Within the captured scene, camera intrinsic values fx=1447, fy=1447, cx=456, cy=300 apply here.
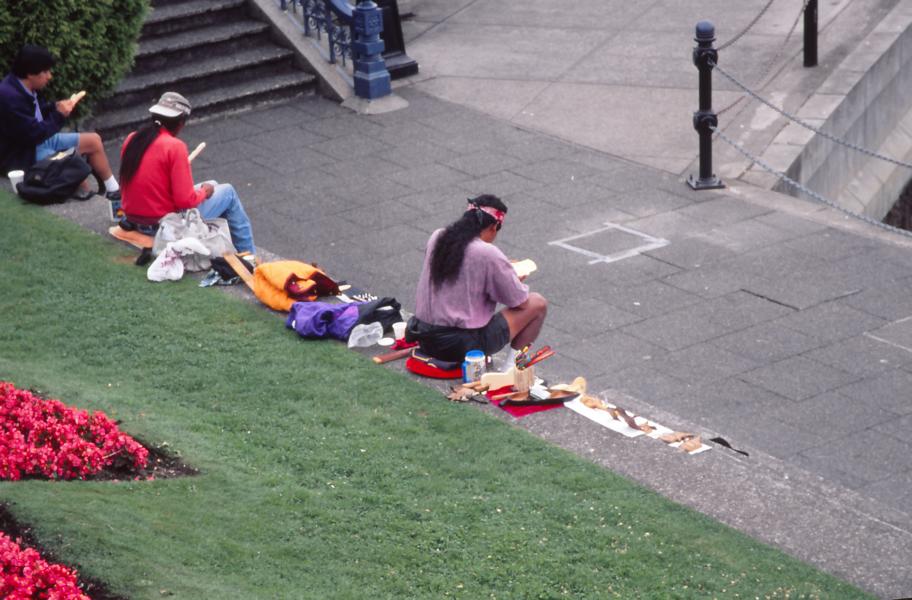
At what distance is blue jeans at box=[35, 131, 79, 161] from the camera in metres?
11.7

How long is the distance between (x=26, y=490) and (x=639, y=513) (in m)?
2.82

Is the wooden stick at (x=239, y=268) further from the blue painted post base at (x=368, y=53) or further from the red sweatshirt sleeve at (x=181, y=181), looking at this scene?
A: the blue painted post base at (x=368, y=53)

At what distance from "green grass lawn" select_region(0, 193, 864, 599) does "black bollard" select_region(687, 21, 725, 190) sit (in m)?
4.87

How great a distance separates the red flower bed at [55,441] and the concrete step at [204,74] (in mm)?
7223

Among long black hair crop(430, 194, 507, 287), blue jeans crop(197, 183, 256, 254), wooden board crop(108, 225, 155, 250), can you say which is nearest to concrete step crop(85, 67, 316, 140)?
wooden board crop(108, 225, 155, 250)

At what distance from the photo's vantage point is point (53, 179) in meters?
11.4

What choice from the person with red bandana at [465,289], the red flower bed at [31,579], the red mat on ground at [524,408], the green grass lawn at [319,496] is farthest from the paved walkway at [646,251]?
the red flower bed at [31,579]

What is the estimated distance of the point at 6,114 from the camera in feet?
37.2

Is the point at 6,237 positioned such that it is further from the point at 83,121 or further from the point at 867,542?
the point at 867,542

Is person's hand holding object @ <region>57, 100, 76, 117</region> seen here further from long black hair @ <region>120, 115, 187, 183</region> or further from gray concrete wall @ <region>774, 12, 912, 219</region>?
gray concrete wall @ <region>774, 12, 912, 219</region>

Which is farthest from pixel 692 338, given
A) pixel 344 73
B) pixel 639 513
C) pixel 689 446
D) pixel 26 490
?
pixel 344 73

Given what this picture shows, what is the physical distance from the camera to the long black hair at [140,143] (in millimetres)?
10094

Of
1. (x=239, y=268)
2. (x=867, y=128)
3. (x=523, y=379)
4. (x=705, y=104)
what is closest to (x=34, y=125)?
(x=239, y=268)

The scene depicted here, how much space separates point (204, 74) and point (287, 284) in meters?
5.68
